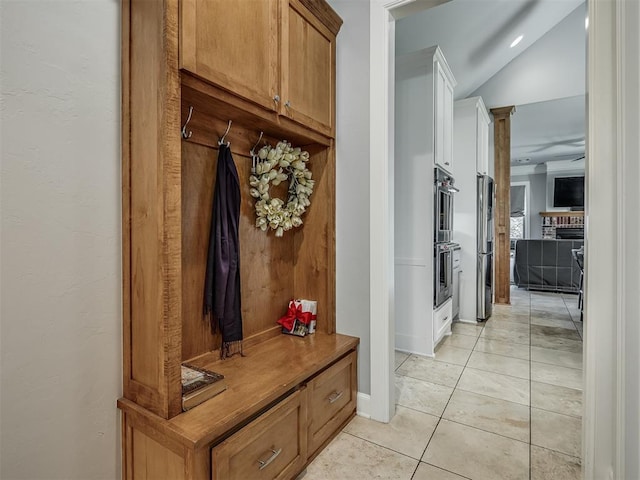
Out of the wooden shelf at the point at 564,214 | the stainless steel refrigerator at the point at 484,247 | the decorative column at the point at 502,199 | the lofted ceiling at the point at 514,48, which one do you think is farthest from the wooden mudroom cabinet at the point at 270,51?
the wooden shelf at the point at 564,214

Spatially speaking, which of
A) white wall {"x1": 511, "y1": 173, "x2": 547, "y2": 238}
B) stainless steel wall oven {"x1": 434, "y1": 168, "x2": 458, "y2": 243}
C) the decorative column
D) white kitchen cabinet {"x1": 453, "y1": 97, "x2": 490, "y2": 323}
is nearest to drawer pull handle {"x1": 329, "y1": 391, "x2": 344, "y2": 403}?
stainless steel wall oven {"x1": 434, "y1": 168, "x2": 458, "y2": 243}

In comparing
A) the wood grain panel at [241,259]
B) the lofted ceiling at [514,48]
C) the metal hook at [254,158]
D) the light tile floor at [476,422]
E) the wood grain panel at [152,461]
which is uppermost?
the lofted ceiling at [514,48]

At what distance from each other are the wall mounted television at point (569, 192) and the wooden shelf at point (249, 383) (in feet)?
34.4

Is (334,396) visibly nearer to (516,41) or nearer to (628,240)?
(628,240)

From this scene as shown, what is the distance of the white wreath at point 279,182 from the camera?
1.88 m

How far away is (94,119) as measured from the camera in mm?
1229

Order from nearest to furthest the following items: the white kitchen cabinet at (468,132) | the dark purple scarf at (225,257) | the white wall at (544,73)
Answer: the dark purple scarf at (225,257) < the white kitchen cabinet at (468,132) < the white wall at (544,73)

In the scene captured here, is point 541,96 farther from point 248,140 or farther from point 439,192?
point 248,140

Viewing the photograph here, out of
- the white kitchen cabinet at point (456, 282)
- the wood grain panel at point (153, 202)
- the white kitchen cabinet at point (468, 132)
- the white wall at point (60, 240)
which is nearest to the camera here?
the white wall at point (60, 240)

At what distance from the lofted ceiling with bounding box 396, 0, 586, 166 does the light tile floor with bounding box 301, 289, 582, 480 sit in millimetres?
3134

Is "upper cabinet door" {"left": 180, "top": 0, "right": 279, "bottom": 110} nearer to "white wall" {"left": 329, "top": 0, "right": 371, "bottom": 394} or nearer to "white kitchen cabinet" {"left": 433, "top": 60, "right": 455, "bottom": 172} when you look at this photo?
"white wall" {"left": 329, "top": 0, "right": 371, "bottom": 394}

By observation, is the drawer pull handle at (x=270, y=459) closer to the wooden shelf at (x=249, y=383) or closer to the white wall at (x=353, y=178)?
the wooden shelf at (x=249, y=383)

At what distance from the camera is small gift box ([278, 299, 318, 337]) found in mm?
2062

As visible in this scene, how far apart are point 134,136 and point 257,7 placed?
31.8 inches
